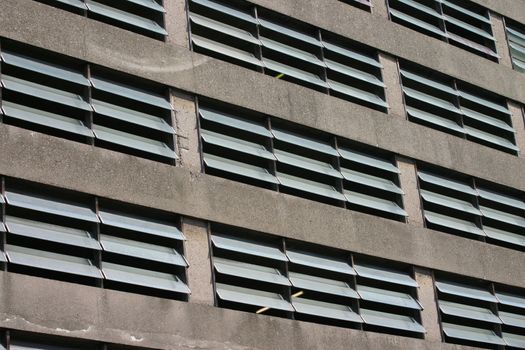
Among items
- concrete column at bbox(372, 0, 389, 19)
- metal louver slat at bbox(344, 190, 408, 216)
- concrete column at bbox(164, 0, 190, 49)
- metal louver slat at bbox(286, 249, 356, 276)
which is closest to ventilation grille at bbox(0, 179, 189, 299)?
metal louver slat at bbox(286, 249, 356, 276)

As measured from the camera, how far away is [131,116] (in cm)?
2406

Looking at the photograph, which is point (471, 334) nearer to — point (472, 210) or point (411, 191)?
point (472, 210)

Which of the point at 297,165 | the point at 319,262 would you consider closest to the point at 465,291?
the point at 319,262

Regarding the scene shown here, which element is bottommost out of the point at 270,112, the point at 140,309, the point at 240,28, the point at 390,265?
the point at 140,309

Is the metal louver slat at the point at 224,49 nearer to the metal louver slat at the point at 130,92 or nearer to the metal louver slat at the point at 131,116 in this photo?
the metal louver slat at the point at 130,92

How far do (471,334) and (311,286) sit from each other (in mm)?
4609

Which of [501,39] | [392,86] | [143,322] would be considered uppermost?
[501,39]

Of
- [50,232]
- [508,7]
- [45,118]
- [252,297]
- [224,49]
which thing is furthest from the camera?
[508,7]

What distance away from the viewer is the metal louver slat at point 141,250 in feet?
73.6

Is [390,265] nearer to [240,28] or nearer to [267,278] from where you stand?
[267,278]

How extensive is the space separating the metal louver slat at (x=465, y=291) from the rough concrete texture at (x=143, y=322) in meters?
3.53

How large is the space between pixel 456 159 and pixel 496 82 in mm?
3346

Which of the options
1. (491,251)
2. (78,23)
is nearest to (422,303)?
(491,251)

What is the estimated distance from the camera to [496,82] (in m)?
32.2
